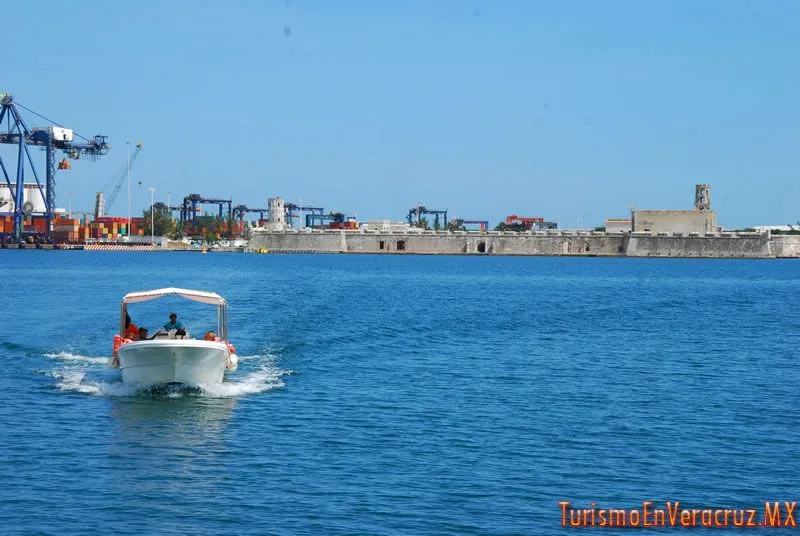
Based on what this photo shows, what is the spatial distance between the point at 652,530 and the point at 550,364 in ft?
60.9

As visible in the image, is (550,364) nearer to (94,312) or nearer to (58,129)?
(94,312)

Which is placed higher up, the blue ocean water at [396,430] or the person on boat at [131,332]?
the person on boat at [131,332]

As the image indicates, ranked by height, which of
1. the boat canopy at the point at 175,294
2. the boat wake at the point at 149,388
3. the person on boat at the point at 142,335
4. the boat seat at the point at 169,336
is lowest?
the boat wake at the point at 149,388

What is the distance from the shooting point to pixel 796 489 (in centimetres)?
1822

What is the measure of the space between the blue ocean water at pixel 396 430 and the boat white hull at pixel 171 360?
41cm

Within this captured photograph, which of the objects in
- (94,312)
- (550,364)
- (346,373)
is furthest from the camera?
(94,312)

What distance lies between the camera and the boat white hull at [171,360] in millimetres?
Result: 25578

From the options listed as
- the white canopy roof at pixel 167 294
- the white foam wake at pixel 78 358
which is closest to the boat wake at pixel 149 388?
the white foam wake at pixel 78 358

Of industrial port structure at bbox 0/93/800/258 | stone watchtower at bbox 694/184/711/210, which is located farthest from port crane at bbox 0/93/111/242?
stone watchtower at bbox 694/184/711/210

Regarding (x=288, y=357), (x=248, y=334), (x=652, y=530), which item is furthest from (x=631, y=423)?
(x=248, y=334)

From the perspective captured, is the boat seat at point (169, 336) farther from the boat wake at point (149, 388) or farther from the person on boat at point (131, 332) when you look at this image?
the person on boat at point (131, 332)

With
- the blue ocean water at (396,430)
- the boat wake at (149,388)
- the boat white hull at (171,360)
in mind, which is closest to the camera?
the blue ocean water at (396,430)

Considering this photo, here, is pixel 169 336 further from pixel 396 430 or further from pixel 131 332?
pixel 396 430

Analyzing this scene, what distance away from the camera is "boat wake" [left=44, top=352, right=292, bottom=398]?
26.4 meters
